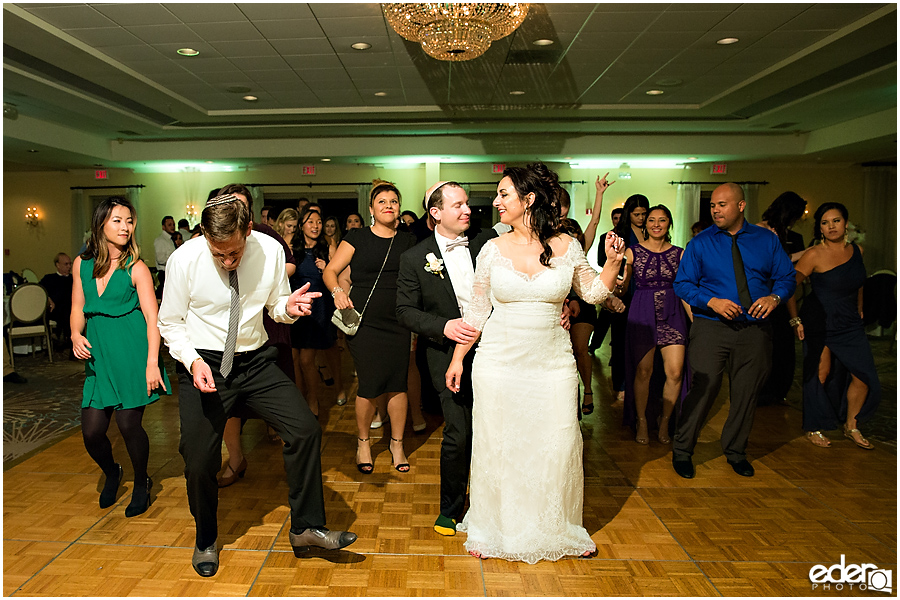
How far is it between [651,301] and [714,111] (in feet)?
21.8

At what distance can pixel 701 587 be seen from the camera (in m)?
2.36

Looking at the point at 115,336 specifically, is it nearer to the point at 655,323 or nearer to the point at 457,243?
the point at 457,243

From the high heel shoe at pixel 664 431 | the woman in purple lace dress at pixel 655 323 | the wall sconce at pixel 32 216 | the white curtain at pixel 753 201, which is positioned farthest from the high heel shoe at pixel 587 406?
the wall sconce at pixel 32 216

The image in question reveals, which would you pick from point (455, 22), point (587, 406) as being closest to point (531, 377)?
point (587, 406)

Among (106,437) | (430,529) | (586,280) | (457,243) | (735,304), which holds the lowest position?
(430,529)

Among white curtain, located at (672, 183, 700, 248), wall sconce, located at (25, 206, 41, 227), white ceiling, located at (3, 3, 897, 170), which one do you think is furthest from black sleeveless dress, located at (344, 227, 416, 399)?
wall sconce, located at (25, 206, 41, 227)

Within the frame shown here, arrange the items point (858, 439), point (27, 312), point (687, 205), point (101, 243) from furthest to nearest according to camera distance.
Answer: point (687, 205), point (27, 312), point (858, 439), point (101, 243)

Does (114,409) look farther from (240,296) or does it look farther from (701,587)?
(701,587)

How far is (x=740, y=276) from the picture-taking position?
3426 mm

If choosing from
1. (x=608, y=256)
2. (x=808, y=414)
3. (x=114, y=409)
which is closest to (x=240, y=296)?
(x=114, y=409)

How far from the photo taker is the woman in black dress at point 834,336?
402 cm

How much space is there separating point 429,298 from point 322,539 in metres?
1.13

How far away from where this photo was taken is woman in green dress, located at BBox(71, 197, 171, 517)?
2.94m

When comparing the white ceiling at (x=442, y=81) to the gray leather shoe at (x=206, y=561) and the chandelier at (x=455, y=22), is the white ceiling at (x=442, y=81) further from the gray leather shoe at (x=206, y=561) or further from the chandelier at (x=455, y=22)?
the gray leather shoe at (x=206, y=561)
